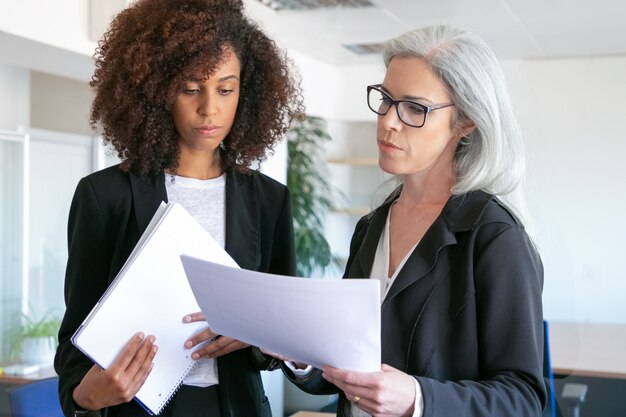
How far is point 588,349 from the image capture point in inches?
153

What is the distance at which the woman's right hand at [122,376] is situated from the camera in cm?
149

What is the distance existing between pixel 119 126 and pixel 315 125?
12.7 feet

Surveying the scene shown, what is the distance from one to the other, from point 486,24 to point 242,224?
10.5 feet

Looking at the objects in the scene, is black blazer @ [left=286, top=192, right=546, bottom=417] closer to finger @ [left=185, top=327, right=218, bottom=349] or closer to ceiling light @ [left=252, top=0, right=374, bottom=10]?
finger @ [left=185, top=327, right=218, bottom=349]

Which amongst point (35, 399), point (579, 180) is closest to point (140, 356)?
point (35, 399)

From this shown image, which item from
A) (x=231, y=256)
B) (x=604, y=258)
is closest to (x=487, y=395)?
(x=231, y=256)

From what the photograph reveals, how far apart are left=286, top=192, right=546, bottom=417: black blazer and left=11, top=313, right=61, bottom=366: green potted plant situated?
3932mm

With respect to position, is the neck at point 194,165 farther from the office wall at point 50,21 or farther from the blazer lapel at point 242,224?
the office wall at point 50,21

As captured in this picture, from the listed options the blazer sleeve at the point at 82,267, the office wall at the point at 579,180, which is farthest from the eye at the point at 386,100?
the office wall at the point at 579,180

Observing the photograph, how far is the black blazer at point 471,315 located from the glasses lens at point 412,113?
154 millimetres

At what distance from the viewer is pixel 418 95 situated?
140 cm

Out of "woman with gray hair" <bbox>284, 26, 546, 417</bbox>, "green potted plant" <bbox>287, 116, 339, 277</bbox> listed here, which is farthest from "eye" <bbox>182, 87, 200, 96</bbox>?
"green potted plant" <bbox>287, 116, 339, 277</bbox>

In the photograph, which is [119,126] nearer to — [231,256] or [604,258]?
[231,256]

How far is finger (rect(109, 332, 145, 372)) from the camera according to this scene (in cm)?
149
